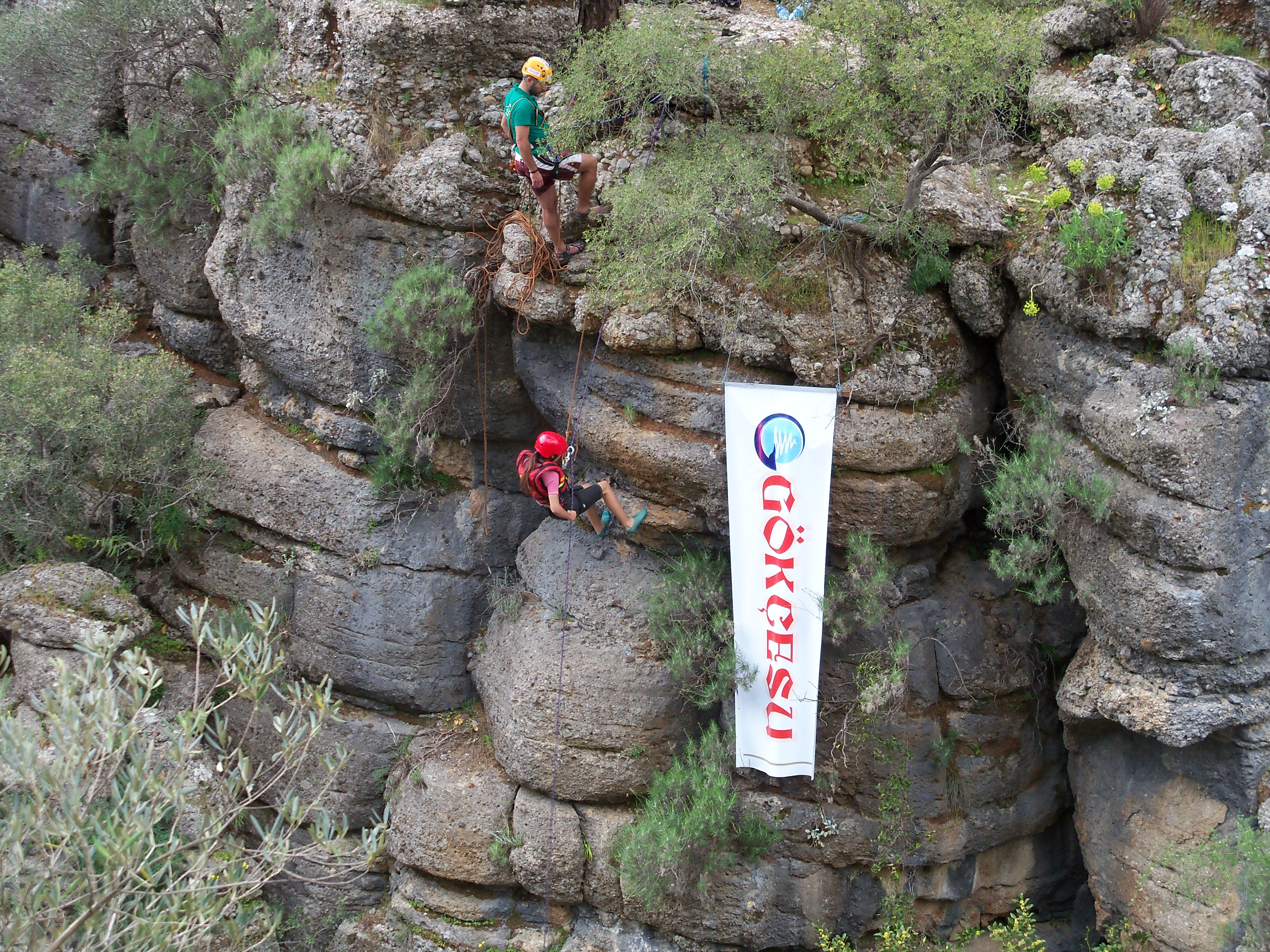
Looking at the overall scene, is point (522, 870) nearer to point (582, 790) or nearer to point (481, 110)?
point (582, 790)

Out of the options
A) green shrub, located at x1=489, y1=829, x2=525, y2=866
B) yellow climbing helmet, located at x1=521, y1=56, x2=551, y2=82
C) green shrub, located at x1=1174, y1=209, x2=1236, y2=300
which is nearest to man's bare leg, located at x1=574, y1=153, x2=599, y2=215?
yellow climbing helmet, located at x1=521, y1=56, x2=551, y2=82

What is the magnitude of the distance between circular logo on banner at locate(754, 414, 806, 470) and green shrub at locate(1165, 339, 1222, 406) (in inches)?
108

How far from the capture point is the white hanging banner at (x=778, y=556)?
7562 millimetres

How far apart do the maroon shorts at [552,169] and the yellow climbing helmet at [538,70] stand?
616 mm

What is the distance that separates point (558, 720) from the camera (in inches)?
354

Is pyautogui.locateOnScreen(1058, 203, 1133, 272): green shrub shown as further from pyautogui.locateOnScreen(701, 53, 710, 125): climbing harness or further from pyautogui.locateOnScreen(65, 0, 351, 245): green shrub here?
pyautogui.locateOnScreen(65, 0, 351, 245): green shrub

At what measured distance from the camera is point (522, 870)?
9.02 meters

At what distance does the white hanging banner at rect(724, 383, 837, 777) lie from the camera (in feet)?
24.8

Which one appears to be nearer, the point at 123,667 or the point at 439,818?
the point at 123,667

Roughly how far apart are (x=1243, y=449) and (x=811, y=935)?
5.54 meters

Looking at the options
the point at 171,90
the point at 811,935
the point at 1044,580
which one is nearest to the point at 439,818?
the point at 811,935

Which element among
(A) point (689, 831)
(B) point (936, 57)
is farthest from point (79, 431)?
(B) point (936, 57)

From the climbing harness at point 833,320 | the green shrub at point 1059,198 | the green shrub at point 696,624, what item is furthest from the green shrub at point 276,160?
the green shrub at point 1059,198

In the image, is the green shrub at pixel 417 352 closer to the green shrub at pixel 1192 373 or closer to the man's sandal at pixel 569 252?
the man's sandal at pixel 569 252
